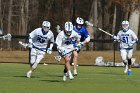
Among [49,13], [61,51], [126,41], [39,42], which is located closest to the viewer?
[61,51]

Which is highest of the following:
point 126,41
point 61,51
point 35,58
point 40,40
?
point 40,40

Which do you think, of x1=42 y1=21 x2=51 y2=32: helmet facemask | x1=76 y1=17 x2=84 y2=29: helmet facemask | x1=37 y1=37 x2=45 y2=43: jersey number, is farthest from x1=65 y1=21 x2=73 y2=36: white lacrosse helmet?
x1=76 y1=17 x2=84 y2=29: helmet facemask

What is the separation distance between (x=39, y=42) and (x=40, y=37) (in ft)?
0.83

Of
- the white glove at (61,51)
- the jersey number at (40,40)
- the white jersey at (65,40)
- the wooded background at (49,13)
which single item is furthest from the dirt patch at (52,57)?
the wooded background at (49,13)

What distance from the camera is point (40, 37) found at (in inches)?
828

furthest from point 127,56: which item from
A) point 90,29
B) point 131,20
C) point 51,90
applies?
point 90,29

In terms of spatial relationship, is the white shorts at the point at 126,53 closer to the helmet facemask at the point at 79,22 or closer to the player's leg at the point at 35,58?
the helmet facemask at the point at 79,22

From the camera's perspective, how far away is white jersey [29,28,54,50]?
2096 centimetres

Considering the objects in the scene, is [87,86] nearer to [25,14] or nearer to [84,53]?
[84,53]

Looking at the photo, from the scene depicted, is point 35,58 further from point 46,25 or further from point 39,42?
point 46,25

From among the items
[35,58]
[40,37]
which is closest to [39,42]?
[40,37]

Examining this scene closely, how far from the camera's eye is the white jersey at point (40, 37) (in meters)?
21.0

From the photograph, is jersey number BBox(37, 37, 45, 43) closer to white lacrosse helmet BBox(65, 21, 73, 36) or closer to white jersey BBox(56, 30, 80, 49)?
white jersey BBox(56, 30, 80, 49)

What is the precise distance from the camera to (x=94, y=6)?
59.3 meters
